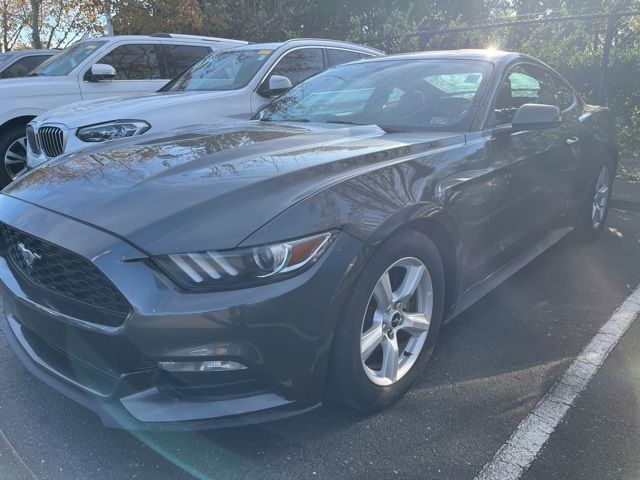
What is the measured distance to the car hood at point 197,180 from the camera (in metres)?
1.94

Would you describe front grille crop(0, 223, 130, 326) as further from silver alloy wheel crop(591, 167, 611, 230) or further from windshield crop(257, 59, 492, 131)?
silver alloy wheel crop(591, 167, 611, 230)

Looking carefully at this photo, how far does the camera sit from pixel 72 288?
79.4 inches

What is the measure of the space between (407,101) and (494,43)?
8282 millimetres

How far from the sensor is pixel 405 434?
92.0 inches

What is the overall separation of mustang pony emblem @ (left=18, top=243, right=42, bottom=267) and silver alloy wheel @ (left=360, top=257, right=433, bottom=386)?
132cm

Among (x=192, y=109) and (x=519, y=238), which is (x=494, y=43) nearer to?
(x=192, y=109)

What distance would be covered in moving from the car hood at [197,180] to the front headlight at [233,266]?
35 mm

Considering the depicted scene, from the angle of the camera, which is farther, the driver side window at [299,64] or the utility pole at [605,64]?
the utility pole at [605,64]

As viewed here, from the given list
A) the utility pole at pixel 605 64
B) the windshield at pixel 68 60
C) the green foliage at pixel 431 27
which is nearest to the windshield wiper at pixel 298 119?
the windshield at pixel 68 60

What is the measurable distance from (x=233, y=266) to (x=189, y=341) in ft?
0.95

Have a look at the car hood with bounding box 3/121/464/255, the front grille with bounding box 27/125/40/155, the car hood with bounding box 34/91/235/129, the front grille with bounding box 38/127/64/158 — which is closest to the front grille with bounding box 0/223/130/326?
the car hood with bounding box 3/121/464/255

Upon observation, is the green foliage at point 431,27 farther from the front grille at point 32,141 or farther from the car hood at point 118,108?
the front grille at point 32,141

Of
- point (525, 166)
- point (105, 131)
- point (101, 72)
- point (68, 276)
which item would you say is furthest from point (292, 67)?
point (68, 276)

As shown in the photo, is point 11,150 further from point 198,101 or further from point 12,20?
point 12,20
